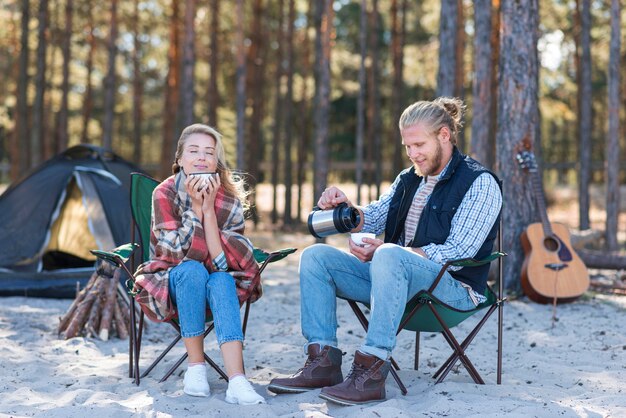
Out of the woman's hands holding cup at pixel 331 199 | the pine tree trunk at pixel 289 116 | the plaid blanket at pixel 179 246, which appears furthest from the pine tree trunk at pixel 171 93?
the woman's hands holding cup at pixel 331 199

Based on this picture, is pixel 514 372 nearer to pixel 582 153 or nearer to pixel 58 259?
pixel 58 259

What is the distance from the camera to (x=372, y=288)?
9.14 ft

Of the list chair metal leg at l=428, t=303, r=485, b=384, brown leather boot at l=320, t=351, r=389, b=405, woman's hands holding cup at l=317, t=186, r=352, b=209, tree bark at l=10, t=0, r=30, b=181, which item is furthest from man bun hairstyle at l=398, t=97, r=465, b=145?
tree bark at l=10, t=0, r=30, b=181

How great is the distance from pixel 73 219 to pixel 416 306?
4387 millimetres

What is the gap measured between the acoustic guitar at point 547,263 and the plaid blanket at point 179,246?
2.73 m

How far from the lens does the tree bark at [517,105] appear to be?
18.0 feet

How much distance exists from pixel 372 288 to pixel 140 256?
1.40 metres

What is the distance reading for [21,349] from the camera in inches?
154

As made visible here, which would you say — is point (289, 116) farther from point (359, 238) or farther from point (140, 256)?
point (359, 238)

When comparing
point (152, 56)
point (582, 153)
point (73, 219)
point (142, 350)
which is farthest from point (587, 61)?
point (152, 56)

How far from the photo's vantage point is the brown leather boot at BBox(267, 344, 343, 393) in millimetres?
2902

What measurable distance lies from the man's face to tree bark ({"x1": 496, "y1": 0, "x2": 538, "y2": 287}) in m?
2.59

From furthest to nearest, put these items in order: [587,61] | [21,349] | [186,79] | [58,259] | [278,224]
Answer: [278,224] → [587,61] → [186,79] → [58,259] → [21,349]

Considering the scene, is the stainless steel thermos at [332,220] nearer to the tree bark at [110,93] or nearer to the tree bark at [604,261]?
the tree bark at [604,261]
